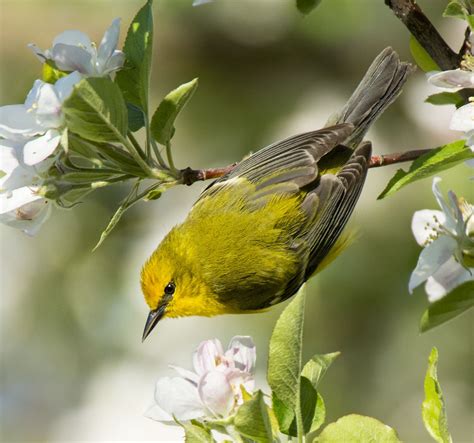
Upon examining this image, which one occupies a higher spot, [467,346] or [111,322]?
[111,322]

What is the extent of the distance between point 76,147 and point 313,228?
1248 millimetres

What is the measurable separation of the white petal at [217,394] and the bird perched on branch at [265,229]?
52.9 inches

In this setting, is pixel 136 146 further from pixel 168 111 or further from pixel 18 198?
pixel 18 198

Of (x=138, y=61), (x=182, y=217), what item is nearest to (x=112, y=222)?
(x=138, y=61)

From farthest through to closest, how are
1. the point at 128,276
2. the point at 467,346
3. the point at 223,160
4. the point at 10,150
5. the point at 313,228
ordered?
1. the point at 223,160
2. the point at 128,276
3. the point at 467,346
4. the point at 313,228
5. the point at 10,150

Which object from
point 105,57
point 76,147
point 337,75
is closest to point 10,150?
point 76,147

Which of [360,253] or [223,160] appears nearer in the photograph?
[360,253]

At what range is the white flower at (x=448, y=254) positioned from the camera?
4.69 feet

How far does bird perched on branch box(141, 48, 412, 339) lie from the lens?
2.72 meters

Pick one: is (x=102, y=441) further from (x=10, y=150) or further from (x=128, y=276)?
(x=10, y=150)

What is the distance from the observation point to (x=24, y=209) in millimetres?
1714

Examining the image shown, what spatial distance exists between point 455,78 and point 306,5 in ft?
1.01

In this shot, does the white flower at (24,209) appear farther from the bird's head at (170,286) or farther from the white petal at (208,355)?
the bird's head at (170,286)

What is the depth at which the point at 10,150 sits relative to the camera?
1599 mm
